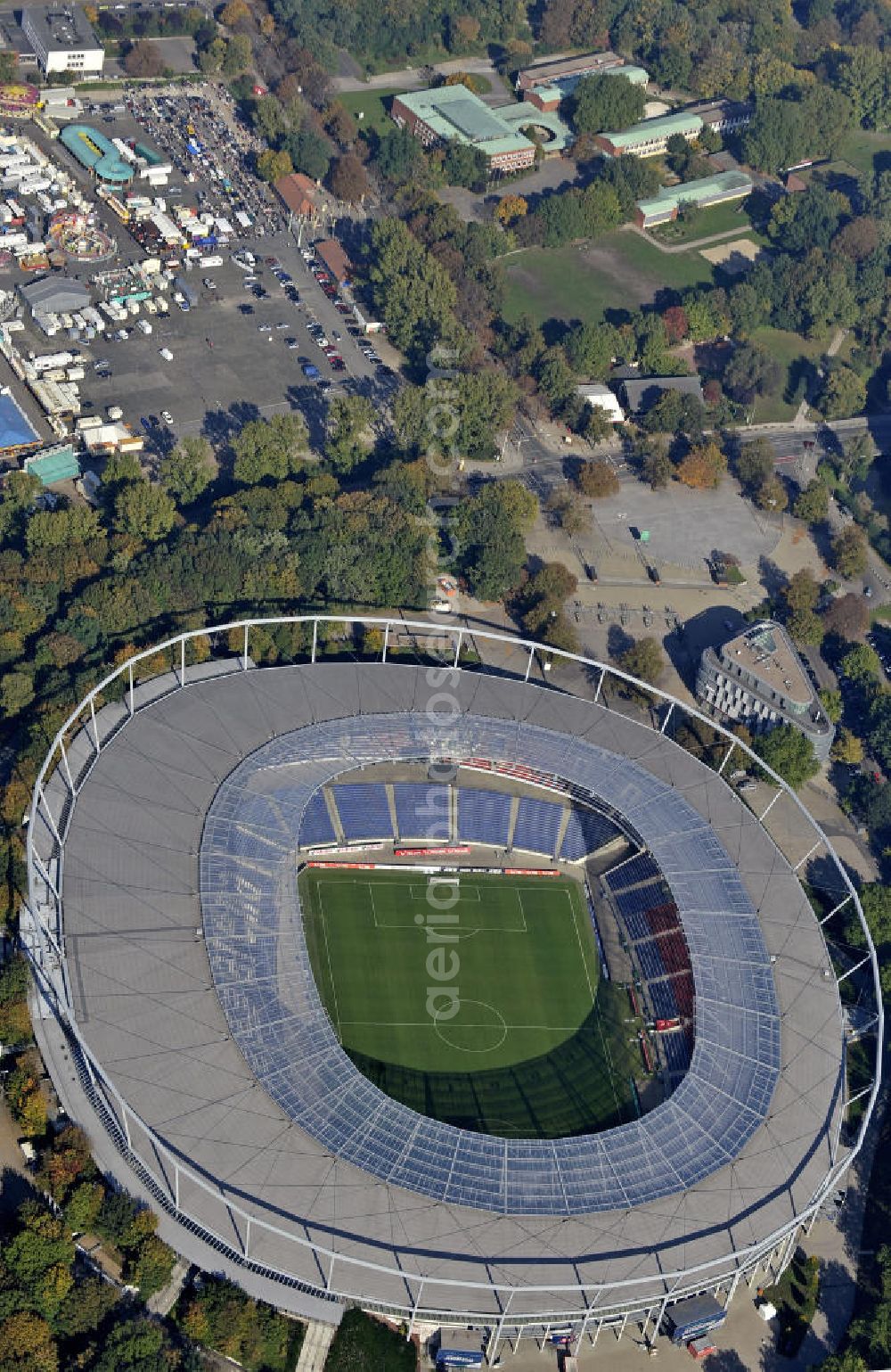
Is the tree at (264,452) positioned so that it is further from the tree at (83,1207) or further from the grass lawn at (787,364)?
the tree at (83,1207)

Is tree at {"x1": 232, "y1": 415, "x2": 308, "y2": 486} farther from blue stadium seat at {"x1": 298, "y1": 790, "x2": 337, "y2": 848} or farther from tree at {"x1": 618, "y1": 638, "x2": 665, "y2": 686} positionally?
blue stadium seat at {"x1": 298, "y1": 790, "x2": 337, "y2": 848}

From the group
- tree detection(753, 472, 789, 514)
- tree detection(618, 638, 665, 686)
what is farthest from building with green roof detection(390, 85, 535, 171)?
tree detection(618, 638, 665, 686)

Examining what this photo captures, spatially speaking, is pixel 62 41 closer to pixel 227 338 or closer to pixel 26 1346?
pixel 227 338

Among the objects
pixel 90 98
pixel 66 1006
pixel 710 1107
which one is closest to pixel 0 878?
pixel 66 1006

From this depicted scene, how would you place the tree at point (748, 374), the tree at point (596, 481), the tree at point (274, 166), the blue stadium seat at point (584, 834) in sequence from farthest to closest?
the tree at point (274, 166) < the tree at point (748, 374) < the tree at point (596, 481) < the blue stadium seat at point (584, 834)

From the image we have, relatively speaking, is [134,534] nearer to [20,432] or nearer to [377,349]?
[20,432]

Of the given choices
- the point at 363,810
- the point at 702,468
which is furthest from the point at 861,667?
the point at 363,810

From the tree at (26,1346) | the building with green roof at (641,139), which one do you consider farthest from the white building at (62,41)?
the tree at (26,1346)
